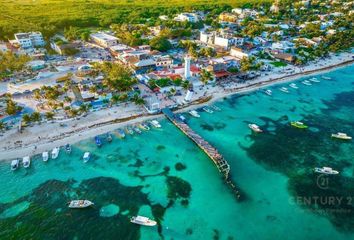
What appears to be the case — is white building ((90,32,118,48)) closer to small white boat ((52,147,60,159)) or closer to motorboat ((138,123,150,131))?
motorboat ((138,123,150,131))

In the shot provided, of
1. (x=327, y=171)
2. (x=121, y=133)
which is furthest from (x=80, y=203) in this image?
(x=327, y=171)

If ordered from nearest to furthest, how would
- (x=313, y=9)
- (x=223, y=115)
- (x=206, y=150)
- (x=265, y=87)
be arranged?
(x=206, y=150) < (x=223, y=115) < (x=265, y=87) < (x=313, y=9)

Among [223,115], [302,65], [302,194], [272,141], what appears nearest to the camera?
[302,194]

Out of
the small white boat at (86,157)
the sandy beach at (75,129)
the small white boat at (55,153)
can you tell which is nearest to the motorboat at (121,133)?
the sandy beach at (75,129)

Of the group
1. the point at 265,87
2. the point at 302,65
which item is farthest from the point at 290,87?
the point at 302,65

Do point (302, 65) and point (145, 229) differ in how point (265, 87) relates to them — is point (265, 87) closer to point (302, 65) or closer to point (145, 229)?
point (302, 65)
